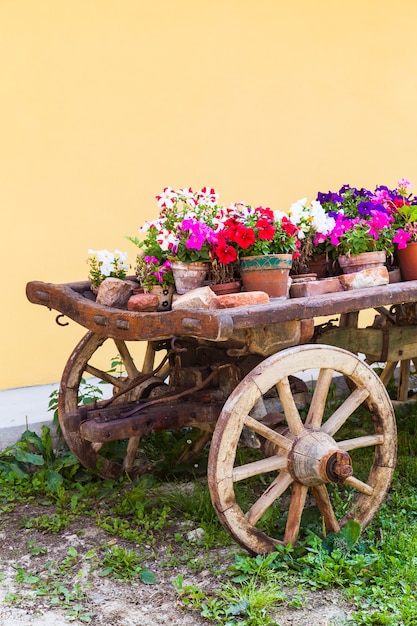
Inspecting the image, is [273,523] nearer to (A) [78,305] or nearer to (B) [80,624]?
(B) [80,624]

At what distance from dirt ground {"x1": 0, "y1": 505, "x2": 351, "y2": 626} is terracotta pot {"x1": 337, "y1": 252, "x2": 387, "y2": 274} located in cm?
142

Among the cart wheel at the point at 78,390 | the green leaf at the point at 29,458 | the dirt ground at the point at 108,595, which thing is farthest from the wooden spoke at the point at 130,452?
the dirt ground at the point at 108,595

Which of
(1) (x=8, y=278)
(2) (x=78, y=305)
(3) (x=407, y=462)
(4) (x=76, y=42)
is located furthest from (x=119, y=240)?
(3) (x=407, y=462)

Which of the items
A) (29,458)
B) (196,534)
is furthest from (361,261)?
(29,458)

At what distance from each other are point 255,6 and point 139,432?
3321mm

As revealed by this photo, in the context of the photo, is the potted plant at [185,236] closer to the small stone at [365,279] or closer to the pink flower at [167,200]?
the pink flower at [167,200]

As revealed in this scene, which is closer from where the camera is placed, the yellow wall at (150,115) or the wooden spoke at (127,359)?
the wooden spoke at (127,359)

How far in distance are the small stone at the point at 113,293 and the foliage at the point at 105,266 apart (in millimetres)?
173

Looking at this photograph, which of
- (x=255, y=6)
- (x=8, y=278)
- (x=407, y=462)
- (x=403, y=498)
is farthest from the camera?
(x=255, y=6)

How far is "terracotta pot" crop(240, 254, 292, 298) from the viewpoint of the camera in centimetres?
336

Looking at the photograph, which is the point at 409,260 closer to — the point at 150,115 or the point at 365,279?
the point at 365,279

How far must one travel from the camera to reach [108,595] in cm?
312

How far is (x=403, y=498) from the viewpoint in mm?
3914

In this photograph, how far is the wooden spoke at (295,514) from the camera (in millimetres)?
3291
